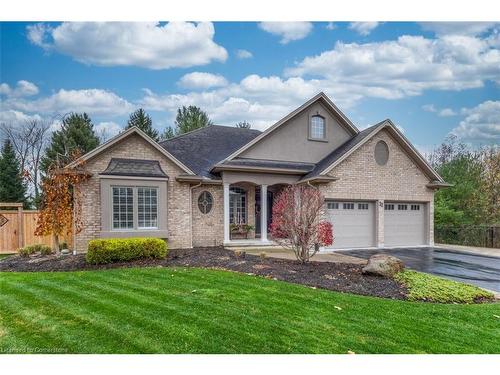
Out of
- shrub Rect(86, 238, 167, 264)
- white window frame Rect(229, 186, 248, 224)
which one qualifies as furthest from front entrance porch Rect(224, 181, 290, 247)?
shrub Rect(86, 238, 167, 264)

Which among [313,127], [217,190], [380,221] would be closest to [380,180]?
[380,221]

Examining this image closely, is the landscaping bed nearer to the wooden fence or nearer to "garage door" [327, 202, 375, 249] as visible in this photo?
the wooden fence

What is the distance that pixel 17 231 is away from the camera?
41.0 ft

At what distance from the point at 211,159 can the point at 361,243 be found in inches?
275

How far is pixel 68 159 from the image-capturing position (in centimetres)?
1145

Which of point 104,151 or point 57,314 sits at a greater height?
point 104,151

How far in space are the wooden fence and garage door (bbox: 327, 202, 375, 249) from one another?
10.2 meters

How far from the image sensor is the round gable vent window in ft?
48.7

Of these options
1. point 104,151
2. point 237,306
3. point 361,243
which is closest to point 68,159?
point 104,151

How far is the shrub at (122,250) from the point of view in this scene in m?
9.24

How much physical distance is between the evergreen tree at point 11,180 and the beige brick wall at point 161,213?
4125 mm

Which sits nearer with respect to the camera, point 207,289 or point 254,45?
point 207,289
